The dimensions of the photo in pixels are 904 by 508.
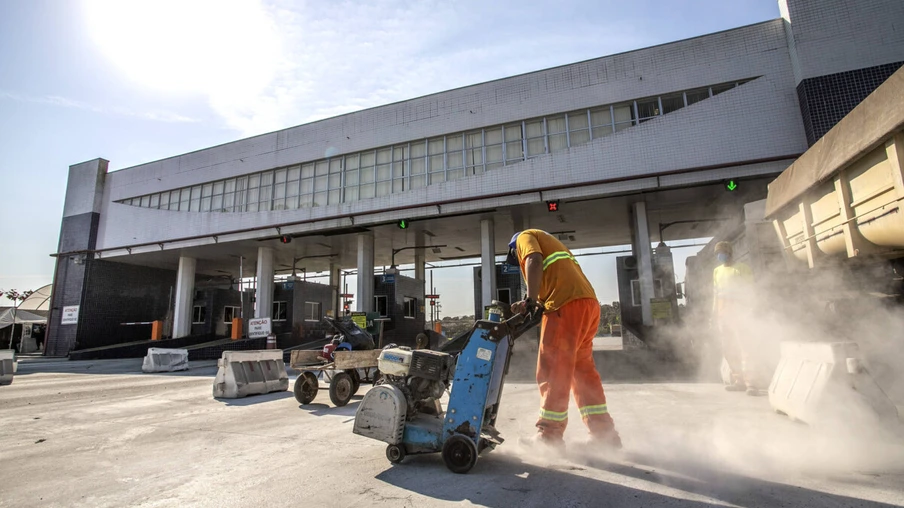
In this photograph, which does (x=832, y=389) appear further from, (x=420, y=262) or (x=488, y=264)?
(x=420, y=262)

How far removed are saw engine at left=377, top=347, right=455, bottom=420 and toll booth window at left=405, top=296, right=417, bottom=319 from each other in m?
18.3

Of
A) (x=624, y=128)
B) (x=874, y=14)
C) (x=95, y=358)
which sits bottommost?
(x=95, y=358)

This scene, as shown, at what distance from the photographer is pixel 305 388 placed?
6.12 meters

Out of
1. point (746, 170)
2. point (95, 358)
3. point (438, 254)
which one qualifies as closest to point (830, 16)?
point (746, 170)

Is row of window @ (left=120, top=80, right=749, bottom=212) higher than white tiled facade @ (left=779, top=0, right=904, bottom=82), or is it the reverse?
white tiled facade @ (left=779, top=0, right=904, bottom=82)

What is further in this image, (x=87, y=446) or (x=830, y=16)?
(x=830, y=16)

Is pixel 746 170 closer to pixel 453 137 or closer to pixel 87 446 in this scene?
pixel 453 137

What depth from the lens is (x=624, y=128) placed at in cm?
1289

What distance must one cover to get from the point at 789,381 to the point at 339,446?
14.0 ft

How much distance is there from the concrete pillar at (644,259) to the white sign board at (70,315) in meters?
25.0

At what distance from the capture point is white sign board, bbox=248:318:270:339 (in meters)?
16.5

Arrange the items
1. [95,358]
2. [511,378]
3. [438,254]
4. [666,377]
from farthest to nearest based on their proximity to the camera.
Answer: [438,254] < [95,358] < [511,378] < [666,377]

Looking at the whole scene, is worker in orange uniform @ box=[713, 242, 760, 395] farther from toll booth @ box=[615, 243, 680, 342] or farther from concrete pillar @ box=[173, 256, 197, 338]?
concrete pillar @ box=[173, 256, 197, 338]

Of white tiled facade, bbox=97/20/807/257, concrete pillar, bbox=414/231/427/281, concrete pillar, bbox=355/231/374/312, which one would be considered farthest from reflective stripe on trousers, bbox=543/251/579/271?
concrete pillar, bbox=414/231/427/281
